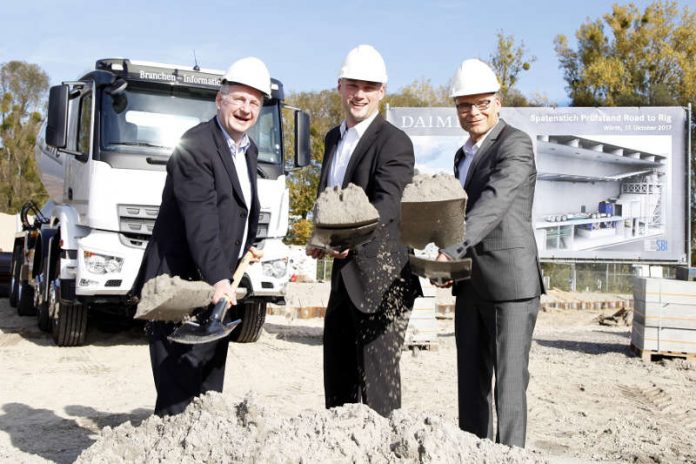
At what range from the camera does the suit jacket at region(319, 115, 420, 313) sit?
3.43m

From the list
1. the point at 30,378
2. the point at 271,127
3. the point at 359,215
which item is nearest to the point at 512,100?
the point at 271,127

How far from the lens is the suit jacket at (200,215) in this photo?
3.28 meters

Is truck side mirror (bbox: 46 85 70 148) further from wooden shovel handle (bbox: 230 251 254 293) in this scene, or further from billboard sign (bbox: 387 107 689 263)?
billboard sign (bbox: 387 107 689 263)

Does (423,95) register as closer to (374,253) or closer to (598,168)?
(598,168)

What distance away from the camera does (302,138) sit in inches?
304

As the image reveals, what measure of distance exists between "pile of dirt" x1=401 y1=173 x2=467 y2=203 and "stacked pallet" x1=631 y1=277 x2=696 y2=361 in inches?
249

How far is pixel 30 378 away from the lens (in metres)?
6.82

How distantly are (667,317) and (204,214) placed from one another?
7055 millimetres

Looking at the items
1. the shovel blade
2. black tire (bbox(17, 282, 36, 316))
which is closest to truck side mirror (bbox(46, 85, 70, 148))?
black tire (bbox(17, 282, 36, 316))

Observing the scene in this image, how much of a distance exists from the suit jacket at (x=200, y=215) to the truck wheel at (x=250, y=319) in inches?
190

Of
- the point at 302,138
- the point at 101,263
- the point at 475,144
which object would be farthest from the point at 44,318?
the point at 475,144

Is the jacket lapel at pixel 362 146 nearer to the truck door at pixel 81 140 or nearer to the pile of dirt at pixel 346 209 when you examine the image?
the pile of dirt at pixel 346 209

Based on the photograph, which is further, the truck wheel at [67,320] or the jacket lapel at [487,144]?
the truck wheel at [67,320]

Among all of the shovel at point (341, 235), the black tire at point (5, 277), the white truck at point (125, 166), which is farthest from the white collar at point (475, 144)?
the black tire at point (5, 277)
